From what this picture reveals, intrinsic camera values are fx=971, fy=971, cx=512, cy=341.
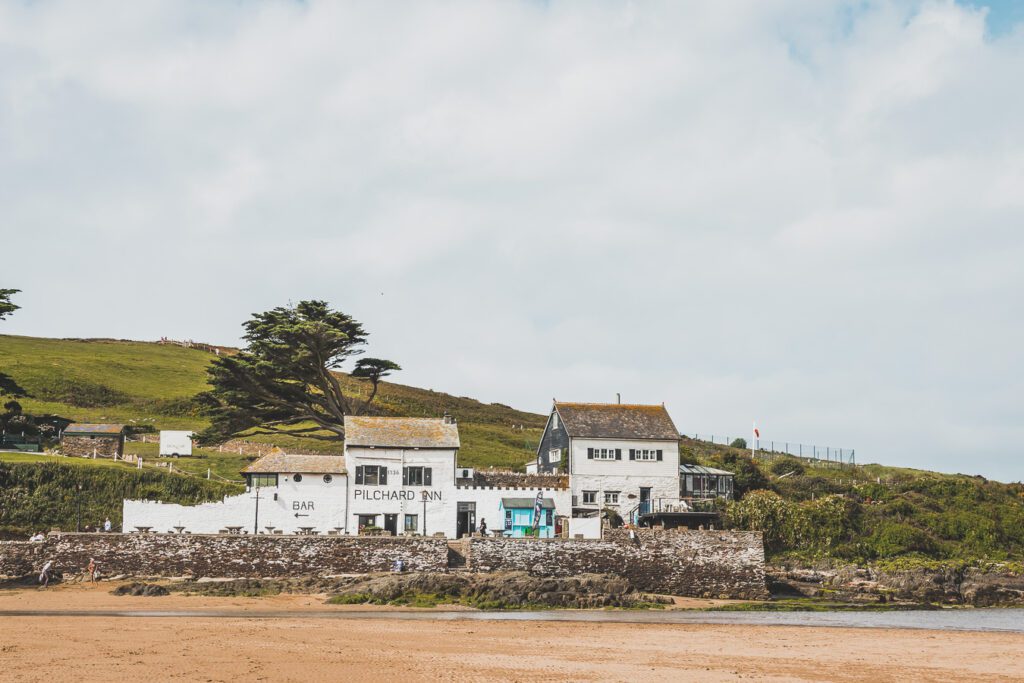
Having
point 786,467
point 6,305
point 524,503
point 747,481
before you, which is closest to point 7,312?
point 6,305

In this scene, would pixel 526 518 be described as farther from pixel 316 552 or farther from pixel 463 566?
pixel 316 552

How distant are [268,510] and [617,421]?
20891mm

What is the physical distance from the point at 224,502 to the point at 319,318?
Result: 51.3 feet

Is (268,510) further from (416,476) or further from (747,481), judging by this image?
(747,481)

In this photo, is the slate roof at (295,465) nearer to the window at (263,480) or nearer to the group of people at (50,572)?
the window at (263,480)

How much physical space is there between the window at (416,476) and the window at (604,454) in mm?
10779

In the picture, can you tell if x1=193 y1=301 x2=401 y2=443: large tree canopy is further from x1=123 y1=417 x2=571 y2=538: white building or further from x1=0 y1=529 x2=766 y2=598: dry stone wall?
x1=0 y1=529 x2=766 y2=598: dry stone wall

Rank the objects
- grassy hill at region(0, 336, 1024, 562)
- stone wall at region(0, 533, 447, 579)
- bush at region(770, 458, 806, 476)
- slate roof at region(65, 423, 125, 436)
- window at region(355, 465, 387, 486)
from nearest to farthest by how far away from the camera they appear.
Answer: stone wall at region(0, 533, 447, 579)
window at region(355, 465, 387, 486)
grassy hill at region(0, 336, 1024, 562)
slate roof at region(65, 423, 125, 436)
bush at region(770, 458, 806, 476)

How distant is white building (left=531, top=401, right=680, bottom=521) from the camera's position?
5362 cm

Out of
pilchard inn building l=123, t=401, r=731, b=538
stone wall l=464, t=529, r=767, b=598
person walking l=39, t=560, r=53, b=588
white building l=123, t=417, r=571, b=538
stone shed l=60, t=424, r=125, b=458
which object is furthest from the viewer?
stone shed l=60, t=424, r=125, b=458

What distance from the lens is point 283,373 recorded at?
55.1m

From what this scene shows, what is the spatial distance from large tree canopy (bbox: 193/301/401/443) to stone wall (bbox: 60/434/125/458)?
16.9ft

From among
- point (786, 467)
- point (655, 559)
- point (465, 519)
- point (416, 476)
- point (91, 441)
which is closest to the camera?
point (655, 559)

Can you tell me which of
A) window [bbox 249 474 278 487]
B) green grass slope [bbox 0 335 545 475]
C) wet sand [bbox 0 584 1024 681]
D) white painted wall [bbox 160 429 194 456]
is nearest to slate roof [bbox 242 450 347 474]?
window [bbox 249 474 278 487]
